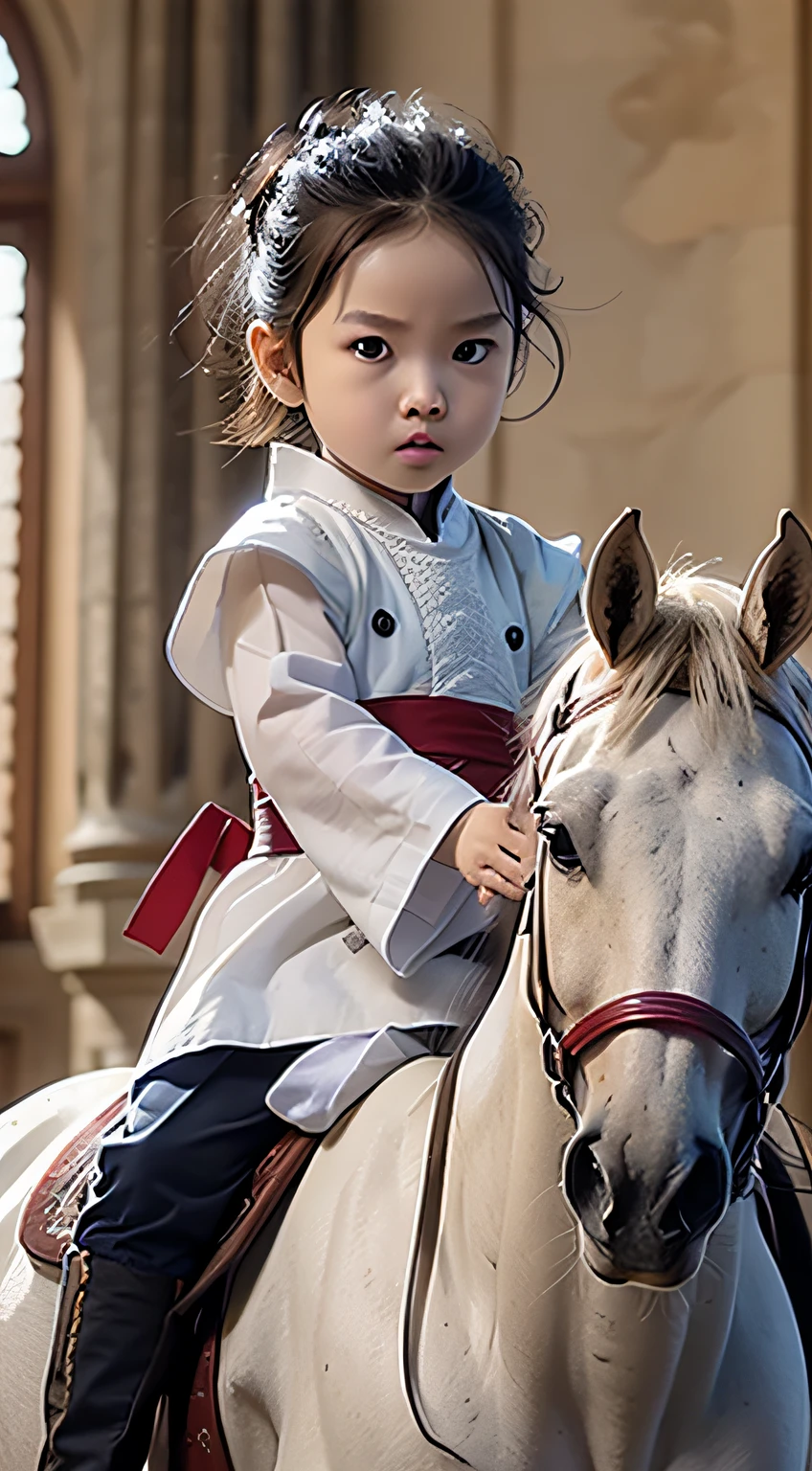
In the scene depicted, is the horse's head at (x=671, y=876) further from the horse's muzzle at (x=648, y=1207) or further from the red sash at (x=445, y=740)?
the red sash at (x=445, y=740)

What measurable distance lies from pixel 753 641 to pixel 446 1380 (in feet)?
1.26

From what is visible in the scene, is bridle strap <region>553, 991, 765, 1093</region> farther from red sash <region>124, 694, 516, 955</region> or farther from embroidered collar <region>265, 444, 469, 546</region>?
embroidered collar <region>265, 444, 469, 546</region>

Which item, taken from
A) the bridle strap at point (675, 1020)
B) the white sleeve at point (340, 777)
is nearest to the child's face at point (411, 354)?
the white sleeve at point (340, 777)

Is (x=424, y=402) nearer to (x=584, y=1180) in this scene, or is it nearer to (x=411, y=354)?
(x=411, y=354)

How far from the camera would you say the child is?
1.00 m

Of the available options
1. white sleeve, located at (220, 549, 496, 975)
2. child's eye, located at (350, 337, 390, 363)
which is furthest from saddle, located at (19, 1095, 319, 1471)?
child's eye, located at (350, 337, 390, 363)

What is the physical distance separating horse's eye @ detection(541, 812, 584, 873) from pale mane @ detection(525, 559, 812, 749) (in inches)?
1.8

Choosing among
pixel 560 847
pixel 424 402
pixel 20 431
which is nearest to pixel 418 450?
pixel 424 402

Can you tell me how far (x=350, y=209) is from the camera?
1142 mm

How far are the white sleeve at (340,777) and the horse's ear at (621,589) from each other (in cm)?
21

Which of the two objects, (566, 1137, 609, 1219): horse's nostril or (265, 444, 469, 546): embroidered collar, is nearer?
(566, 1137, 609, 1219): horse's nostril

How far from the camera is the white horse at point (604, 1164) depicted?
690 mm

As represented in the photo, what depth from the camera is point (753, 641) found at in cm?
78

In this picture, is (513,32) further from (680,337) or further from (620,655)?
(620,655)
